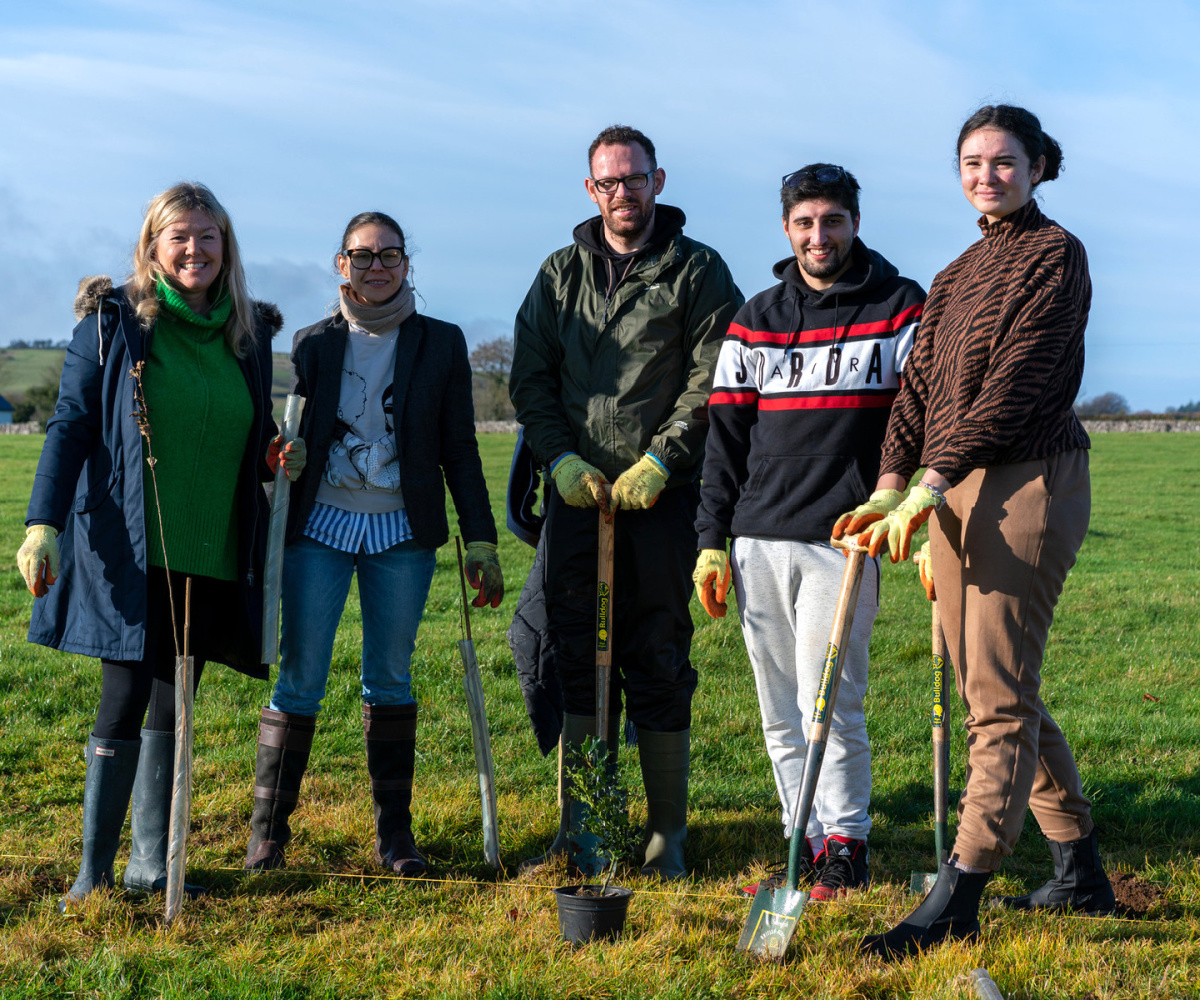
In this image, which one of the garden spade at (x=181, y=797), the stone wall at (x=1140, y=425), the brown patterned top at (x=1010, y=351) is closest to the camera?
the brown patterned top at (x=1010, y=351)

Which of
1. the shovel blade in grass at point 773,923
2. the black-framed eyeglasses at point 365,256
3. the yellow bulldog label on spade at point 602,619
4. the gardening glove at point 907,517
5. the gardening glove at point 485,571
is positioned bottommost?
the shovel blade in grass at point 773,923

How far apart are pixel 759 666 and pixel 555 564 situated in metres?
0.99

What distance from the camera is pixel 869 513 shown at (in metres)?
3.74

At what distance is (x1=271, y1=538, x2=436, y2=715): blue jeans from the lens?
4.54m

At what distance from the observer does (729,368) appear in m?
4.32

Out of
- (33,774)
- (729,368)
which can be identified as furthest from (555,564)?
(33,774)

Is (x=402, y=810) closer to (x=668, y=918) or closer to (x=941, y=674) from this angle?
(x=668, y=918)

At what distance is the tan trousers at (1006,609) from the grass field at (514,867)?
46 centimetres

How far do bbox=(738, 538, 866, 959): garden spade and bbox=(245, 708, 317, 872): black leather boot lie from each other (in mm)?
1994

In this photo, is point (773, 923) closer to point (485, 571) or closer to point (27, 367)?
point (485, 571)

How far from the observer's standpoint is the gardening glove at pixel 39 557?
386 cm

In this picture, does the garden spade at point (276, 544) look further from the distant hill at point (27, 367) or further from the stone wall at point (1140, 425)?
the distant hill at point (27, 367)

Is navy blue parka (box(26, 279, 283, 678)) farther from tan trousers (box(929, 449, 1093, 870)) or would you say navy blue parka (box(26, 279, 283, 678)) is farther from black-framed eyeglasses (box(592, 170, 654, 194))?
tan trousers (box(929, 449, 1093, 870))

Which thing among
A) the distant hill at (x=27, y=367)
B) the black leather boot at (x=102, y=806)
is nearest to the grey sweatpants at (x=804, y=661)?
the black leather boot at (x=102, y=806)
